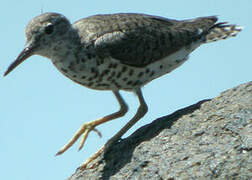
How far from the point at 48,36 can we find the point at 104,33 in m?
1.20

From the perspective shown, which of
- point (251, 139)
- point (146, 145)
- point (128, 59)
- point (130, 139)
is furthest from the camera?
point (128, 59)

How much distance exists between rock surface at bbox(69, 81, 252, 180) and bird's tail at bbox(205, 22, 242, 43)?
2.76m

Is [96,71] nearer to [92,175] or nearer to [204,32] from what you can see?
[92,175]

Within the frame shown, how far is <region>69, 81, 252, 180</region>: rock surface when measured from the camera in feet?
29.7

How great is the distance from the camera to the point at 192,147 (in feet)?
31.7

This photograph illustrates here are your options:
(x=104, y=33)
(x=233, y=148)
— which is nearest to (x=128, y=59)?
(x=104, y=33)

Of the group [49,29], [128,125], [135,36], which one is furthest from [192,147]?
[49,29]

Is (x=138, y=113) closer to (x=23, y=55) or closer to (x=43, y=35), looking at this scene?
(x=43, y=35)

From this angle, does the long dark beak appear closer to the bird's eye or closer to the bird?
the bird

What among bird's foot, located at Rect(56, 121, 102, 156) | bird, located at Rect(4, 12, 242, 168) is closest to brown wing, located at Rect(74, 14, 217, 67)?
bird, located at Rect(4, 12, 242, 168)

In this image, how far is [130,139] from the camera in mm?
11180

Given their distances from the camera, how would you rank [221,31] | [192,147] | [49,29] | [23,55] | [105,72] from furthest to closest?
[221,31] < [49,29] < [105,72] < [23,55] < [192,147]

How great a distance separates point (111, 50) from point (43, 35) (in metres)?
1.42

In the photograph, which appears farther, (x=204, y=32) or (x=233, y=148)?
(x=204, y=32)
